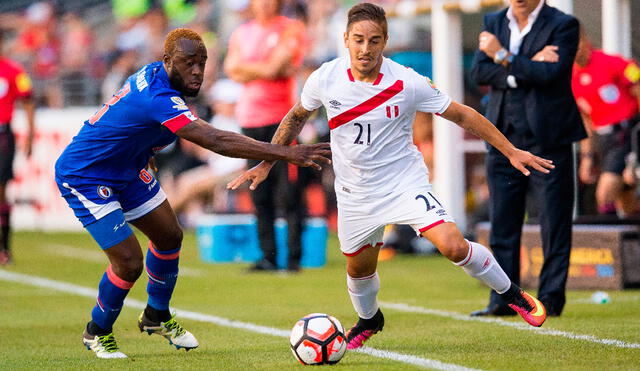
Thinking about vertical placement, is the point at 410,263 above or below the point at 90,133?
below

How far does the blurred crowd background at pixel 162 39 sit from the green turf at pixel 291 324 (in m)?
3.26

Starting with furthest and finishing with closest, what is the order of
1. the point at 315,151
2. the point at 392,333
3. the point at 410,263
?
the point at 410,263
the point at 392,333
the point at 315,151

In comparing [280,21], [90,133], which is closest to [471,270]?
[90,133]

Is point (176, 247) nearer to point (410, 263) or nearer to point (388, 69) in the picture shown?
point (388, 69)

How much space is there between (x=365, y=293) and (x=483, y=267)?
2.50ft

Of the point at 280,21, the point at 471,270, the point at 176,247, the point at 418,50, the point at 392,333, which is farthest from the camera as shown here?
the point at 418,50

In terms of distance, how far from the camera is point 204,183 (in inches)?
782

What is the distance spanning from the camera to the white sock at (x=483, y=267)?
6.77 metres

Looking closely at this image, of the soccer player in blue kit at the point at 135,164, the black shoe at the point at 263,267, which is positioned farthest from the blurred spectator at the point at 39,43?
the soccer player in blue kit at the point at 135,164

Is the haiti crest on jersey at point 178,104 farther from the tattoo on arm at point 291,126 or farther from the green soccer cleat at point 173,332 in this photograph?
the green soccer cleat at point 173,332

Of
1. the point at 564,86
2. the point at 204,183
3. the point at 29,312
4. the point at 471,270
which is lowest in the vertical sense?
the point at 204,183

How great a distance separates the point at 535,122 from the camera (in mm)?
8609

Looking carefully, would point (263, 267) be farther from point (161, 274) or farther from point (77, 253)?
point (161, 274)

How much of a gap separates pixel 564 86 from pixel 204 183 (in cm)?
1175
